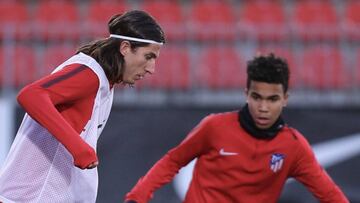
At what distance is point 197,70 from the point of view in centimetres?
1015

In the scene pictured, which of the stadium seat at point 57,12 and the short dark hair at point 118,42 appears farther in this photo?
the stadium seat at point 57,12

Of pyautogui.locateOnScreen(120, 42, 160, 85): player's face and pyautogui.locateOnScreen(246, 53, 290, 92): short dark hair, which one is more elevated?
pyautogui.locateOnScreen(120, 42, 160, 85): player's face

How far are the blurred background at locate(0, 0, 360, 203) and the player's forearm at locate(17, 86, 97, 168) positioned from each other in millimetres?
4021

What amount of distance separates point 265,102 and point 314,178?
532 mm

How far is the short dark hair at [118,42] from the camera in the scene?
12.7 ft

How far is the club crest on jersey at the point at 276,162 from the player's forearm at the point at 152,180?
1.84 ft

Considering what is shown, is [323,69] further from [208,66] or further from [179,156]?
[179,156]

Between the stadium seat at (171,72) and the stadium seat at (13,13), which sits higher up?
the stadium seat at (13,13)

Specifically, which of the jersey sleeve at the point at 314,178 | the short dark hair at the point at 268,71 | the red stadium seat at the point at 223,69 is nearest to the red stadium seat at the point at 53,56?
the red stadium seat at the point at 223,69

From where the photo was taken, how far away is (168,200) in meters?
7.50

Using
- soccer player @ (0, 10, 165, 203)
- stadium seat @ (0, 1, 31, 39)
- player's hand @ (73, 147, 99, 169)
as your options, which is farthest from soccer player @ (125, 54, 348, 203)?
stadium seat @ (0, 1, 31, 39)

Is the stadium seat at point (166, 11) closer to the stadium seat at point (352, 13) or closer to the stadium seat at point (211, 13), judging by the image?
the stadium seat at point (211, 13)

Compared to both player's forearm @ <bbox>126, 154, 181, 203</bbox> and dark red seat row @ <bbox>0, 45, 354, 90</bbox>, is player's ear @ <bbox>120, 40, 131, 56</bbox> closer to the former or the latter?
player's forearm @ <bbox>126, 154, 181, 203</bbox>

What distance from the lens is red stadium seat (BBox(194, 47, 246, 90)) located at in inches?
395
